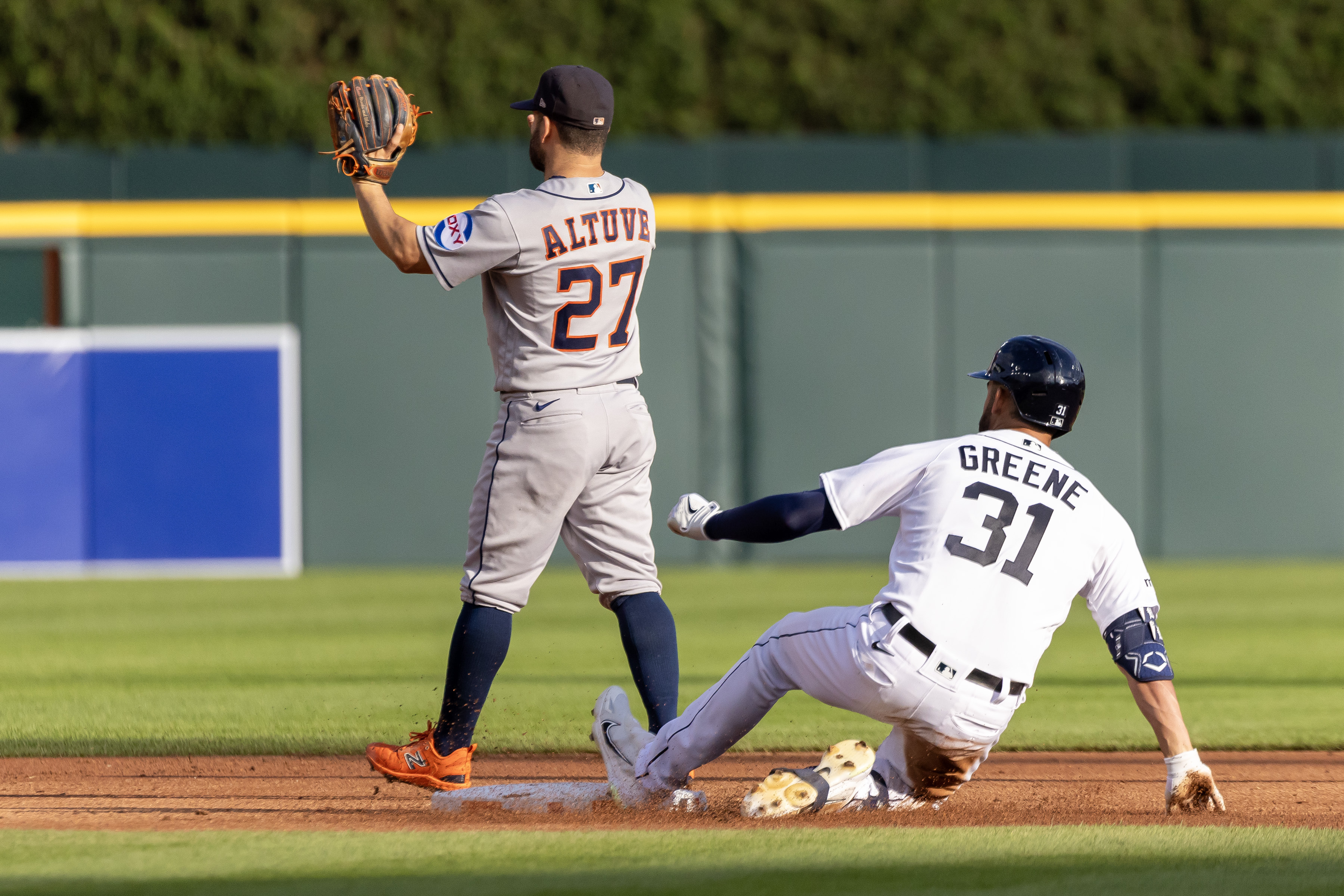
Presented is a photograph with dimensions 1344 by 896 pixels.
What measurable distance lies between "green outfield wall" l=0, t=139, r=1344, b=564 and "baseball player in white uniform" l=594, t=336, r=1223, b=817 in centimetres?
922

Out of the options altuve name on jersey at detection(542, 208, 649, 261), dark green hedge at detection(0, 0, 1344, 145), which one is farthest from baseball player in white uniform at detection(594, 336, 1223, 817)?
dark green hedge at detection(0, 0, 1344, 145)

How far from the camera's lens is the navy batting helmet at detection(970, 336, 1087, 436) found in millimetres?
3393

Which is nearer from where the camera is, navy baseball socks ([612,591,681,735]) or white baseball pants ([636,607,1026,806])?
white baseball pants ([636,607,1026,806])

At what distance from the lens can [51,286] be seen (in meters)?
12.5

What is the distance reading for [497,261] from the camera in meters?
3.67

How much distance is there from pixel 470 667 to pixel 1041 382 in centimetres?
150

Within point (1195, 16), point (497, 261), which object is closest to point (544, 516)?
point (497, 261)

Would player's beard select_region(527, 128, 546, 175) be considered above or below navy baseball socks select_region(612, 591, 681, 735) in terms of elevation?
above

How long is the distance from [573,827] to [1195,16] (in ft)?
46.4

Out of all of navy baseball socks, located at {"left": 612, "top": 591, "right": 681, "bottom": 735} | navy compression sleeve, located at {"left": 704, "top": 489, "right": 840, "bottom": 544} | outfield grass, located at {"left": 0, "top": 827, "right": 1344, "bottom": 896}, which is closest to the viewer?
outfield grass, located at {"left": 0, "top": 827, "right": 1344, "bottom": 896}

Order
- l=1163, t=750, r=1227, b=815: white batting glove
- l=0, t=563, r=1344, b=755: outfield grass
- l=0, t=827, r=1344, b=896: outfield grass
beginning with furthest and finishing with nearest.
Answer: l=0, t=563, r=1344, b=755: outfield grass
l=1163, t=750, r=1227, b=815: white batting glove
l=0, t=827, r=1344, b=896: outfield grass

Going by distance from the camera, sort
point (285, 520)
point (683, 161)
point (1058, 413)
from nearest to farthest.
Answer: point (1058, 413), point (285, 520), point (683, 161)

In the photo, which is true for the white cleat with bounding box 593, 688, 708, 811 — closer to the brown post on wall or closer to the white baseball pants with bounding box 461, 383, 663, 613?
the white baseball pants with bounding box 461, 383, 663, 613

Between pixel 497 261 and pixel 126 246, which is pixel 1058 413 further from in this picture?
pixel 126 246
